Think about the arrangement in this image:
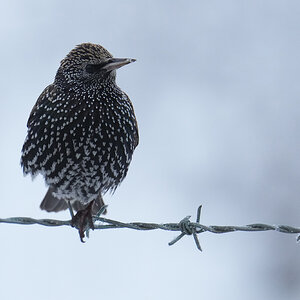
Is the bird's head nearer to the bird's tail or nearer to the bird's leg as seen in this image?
the bird's leg

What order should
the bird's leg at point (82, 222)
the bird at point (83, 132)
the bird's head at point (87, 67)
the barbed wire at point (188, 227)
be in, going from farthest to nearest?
the bird's head at point (87, 67), the bird at point (83, 132), the bird's leg at point (82, 222), the barbed wire at point (188, 227)

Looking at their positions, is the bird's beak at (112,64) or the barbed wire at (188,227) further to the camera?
the bird's beak at (112,64)

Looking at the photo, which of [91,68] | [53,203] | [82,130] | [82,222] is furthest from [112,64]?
[53,203]

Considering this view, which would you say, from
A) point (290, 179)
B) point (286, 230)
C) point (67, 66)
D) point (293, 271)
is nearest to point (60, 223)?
point (286, 230)

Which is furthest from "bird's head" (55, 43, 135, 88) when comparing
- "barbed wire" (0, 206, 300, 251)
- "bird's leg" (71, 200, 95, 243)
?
"barbed wire" (0, 206, 300, 251)

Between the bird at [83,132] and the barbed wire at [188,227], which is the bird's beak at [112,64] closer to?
the bird at [83,132]

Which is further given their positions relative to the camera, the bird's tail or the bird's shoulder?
the bird's tail

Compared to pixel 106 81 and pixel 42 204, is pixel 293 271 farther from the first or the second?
pixel 106 81

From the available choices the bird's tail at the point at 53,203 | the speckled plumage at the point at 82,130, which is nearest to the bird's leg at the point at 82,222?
the speckled plumage at the point at 82,130
